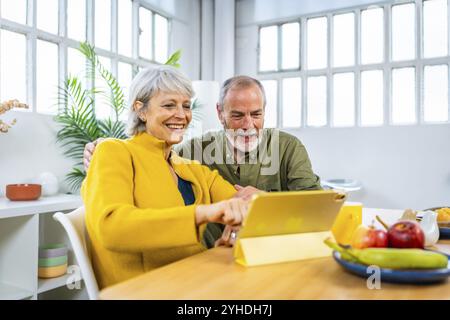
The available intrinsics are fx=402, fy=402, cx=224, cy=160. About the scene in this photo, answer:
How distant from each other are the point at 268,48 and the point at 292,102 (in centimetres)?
84

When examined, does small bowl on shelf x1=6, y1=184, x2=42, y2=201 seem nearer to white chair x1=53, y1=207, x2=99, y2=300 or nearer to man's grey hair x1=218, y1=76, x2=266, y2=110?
man's grey hair x1=218, y1=76, x2=266, y2=110

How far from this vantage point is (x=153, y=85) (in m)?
1.55

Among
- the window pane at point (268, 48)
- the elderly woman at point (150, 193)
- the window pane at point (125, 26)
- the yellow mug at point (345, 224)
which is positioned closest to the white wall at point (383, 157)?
the window pane at point (268, 48)

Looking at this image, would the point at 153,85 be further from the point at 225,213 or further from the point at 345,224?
the point at 345,224

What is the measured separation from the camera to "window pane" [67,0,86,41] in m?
3.70

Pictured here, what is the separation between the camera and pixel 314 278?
0.98 m

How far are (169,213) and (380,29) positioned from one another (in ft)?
15.3

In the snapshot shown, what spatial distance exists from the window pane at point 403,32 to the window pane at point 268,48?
1.50 m

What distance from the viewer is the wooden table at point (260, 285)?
856mm

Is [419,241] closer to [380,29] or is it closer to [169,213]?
[169,213]

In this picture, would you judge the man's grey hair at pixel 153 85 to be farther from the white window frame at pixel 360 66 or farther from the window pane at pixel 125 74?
the white window frame at pixel 360 66

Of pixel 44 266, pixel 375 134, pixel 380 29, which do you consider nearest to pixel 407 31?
pixel 380 29

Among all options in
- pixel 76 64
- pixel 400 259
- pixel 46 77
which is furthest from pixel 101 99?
pixel 400 259

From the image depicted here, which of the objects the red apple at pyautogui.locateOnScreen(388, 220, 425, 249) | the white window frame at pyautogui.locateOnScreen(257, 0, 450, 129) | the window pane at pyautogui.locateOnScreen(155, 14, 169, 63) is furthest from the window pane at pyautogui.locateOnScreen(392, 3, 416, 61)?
the red apple at pyautogui.locateOnScreen(388, 220, 425, 249)
